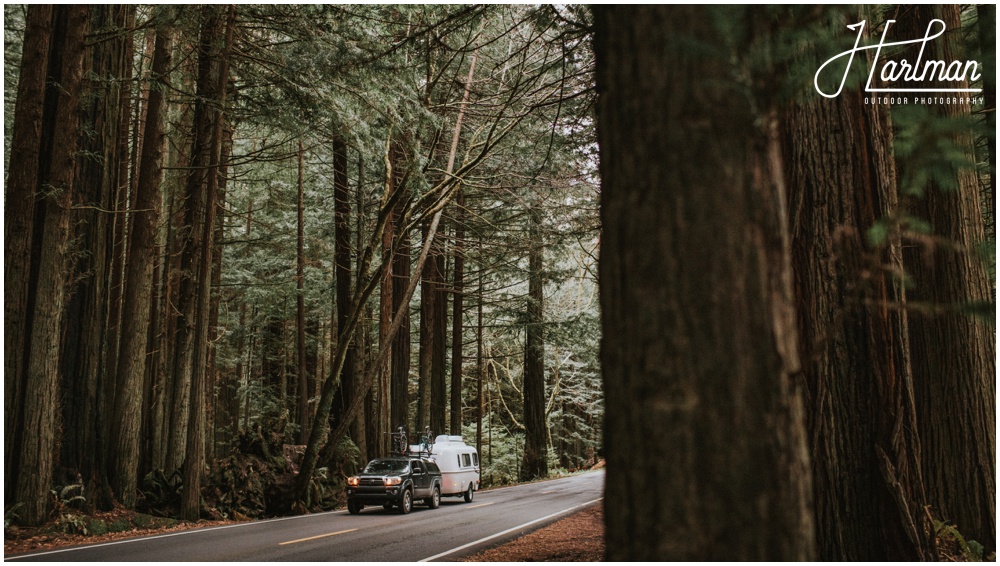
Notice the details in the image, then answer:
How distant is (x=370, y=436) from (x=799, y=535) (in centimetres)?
2162

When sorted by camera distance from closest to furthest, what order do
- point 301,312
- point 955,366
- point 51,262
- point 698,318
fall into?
point 698,318 < point 955,366 < point 51,262 < point 301,312

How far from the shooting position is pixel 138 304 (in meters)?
15.9

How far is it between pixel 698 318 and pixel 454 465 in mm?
19390

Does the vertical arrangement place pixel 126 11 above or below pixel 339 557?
above

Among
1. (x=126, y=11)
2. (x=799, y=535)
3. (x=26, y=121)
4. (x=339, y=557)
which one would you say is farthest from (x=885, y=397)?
(x=126, y=11)

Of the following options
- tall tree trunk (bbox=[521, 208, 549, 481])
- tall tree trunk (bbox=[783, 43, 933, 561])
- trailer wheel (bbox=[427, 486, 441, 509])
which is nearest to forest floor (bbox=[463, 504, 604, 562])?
tall tree trunk (bbox=[783, 43, 933, 561])

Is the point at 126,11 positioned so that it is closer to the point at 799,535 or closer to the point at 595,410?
the point at 799,535

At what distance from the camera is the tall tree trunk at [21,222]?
11.1 metres

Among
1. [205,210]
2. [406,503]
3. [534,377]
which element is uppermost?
[205,210]

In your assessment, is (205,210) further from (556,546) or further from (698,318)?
(698,318)

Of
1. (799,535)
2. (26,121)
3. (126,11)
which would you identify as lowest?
(799,535)

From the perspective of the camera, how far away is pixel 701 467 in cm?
197

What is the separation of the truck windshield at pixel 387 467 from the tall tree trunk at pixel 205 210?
420cm

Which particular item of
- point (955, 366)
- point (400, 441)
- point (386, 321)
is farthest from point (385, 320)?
point (955, 366)
